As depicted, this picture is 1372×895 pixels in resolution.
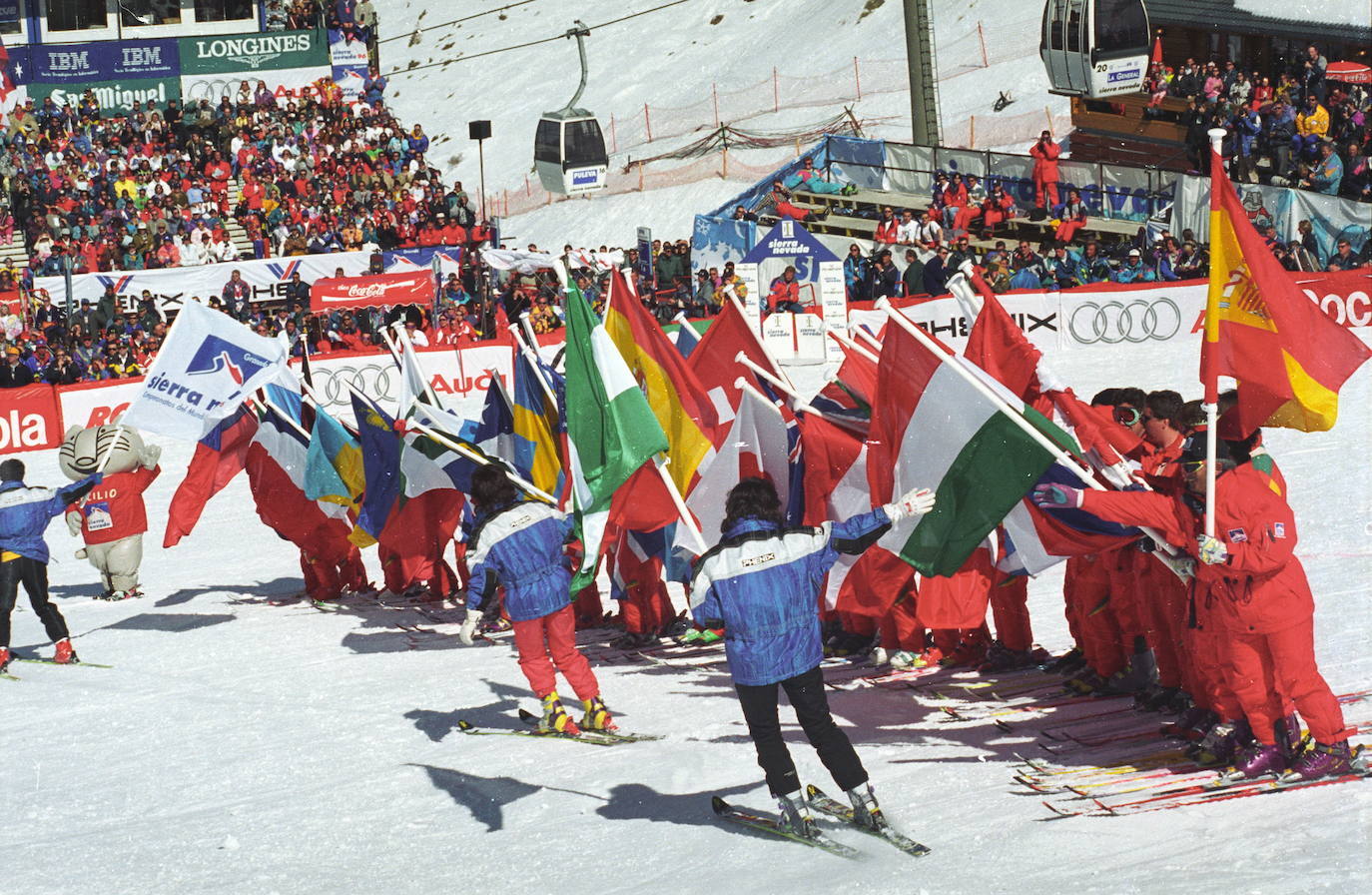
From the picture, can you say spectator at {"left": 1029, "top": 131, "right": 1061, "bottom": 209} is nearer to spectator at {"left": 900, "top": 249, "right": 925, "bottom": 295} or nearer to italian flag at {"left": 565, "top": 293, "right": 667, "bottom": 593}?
spectator at {"left": 900, "top": 249, "right": 925, "bottom": 295}

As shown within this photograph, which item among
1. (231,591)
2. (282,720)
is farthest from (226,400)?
(282,720)

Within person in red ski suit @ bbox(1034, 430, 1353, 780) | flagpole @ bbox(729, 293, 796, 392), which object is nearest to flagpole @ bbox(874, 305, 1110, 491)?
person in red ski suit @ bbox(1034, 430, 1353, 780)

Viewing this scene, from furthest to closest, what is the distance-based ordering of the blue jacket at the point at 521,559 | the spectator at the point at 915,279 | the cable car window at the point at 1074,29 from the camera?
the spectator at the point at 915,279 < the cable car window at the point at 1074,29 < the blue jacket at the point at 521,559

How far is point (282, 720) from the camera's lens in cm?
1105

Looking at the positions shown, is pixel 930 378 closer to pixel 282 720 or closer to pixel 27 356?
pixel 282 720

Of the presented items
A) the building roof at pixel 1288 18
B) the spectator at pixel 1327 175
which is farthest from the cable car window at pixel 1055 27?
the building roof at pixel 1288 18

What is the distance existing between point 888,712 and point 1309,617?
9.52 feet

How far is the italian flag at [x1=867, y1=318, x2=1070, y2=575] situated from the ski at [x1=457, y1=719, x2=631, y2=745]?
7.18 ft

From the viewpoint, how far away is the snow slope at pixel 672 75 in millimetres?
44906

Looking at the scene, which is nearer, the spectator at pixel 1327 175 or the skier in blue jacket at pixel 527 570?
the skier in blue jacket at pixel 527 570

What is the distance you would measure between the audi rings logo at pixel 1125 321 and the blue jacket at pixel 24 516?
1502 centimetres

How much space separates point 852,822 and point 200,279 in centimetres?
2480

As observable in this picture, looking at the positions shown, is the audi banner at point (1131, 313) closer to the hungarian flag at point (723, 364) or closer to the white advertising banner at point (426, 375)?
the white advertising banner at point (426, 375)

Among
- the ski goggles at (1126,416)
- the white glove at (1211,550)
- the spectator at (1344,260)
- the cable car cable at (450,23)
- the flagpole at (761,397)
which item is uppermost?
the cable car cable at (450,23)
